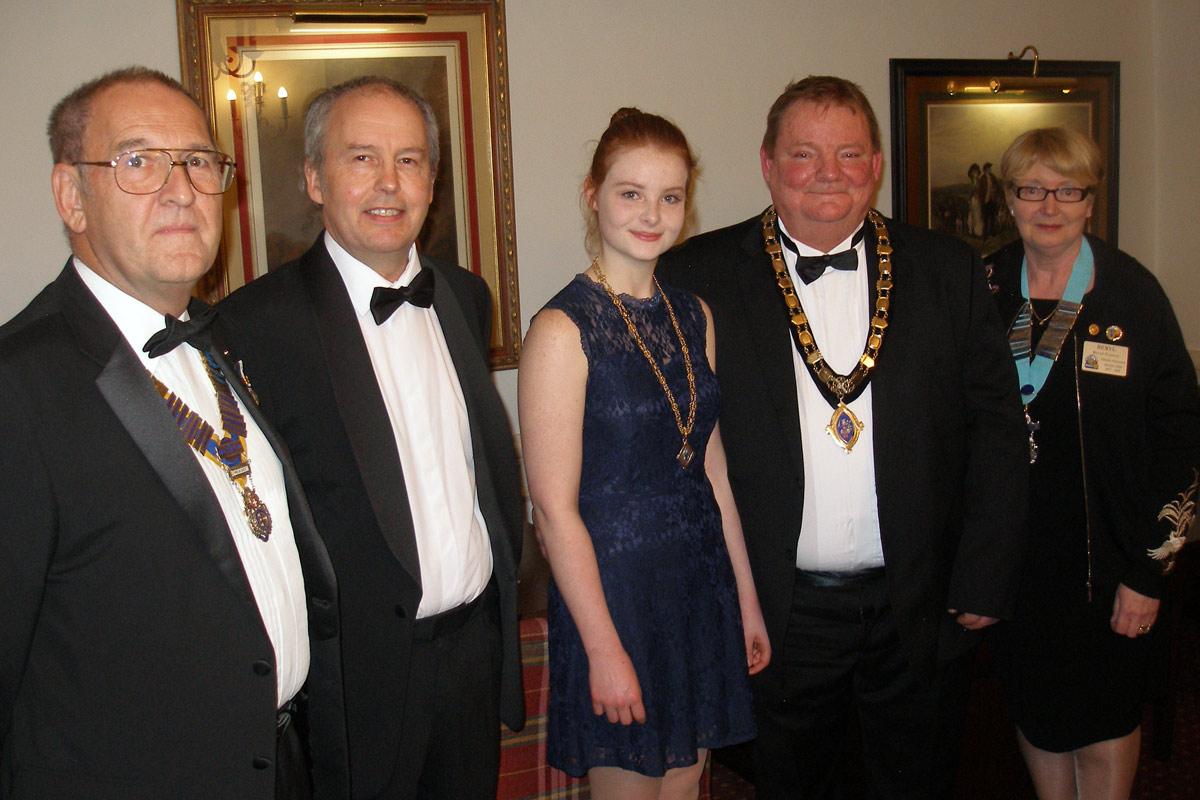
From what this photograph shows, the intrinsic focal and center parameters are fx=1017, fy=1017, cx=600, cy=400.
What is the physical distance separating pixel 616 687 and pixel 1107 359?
1421 millimetres

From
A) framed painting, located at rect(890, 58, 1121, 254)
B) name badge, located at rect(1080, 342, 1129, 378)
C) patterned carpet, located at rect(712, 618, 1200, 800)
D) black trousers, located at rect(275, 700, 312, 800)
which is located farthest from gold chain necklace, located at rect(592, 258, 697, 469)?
framed painting, located at rect(890, 58, 1121, 254)

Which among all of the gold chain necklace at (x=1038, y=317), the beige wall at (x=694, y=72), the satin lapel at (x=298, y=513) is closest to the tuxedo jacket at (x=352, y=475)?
the satin lapel at (x=298, y=513)

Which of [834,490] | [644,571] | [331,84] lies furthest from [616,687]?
[331,84]

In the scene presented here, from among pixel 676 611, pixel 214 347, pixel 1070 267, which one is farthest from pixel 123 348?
pixel 1070 267

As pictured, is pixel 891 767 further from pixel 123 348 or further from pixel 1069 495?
pixel 123 348

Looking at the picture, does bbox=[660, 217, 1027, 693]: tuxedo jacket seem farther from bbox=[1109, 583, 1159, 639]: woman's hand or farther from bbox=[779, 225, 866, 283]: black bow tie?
bbox=[1109, 583, 1159, 639]: woman's hand

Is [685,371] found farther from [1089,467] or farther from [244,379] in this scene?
[1089,467]

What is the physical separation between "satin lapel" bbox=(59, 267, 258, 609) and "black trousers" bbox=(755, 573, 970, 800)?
1.27 meters

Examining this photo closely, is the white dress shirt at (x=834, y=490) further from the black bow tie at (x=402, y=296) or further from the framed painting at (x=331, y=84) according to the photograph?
the framed painting at (x=331, y=84)

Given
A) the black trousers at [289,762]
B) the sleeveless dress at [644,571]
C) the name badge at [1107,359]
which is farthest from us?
the name badge at [1107,359]

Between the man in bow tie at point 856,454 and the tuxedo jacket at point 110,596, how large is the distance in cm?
116

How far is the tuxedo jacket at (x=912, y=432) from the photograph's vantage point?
7.13 feet

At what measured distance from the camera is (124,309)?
55.9 inches

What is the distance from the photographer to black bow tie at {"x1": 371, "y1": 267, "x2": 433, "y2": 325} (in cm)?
183
